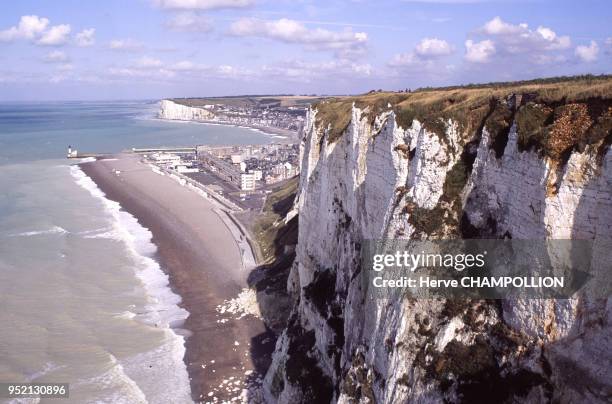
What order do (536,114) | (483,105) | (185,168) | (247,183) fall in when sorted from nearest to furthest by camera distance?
(536,114) < (483,105) < (247,183) < (185,168)

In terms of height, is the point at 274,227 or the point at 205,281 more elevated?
the point at 274,227

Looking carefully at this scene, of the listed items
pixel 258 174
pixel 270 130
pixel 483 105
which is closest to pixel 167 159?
pixel 258 174

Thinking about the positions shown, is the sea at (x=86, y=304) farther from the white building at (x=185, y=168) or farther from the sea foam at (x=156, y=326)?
the white building at (x=185, y=168)

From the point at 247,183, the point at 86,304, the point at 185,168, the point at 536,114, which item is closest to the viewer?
the point at 536,114

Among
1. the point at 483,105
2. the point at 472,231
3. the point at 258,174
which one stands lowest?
the point at 258,174

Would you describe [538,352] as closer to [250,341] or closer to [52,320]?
[250,341]

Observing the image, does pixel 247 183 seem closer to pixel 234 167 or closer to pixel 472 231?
pixel 234 167

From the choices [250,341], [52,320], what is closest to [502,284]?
[250,341]

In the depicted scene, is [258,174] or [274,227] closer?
[274,227]
